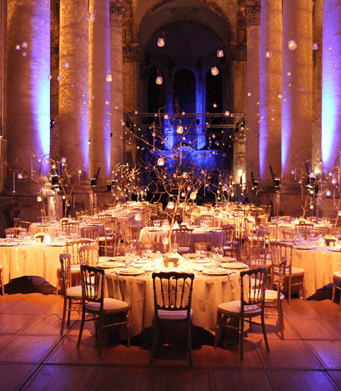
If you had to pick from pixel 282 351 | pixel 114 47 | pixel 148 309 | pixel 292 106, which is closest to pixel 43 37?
pixel 292 106

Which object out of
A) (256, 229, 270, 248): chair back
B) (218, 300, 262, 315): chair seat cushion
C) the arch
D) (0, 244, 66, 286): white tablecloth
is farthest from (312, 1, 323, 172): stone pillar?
(218, 300, 262, 315): chair seat cushion

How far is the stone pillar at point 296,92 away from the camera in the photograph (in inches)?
659

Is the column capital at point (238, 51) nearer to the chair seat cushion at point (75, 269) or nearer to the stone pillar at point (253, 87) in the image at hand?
the stone pillar at point (253, 87)

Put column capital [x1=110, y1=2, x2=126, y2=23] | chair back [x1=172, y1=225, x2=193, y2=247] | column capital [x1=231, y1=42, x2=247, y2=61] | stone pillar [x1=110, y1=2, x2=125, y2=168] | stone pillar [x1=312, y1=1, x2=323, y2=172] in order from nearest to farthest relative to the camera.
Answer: chair back [x1=172, y1=225, x2=193, y2=247]
stone pillar [x1=110, y1=2, x2=125, y2=168]
column capital [x1=110, y1=2, x2=126, y2=23]
stone pillar [x1=312, y1=1, x2=323, y2=172]
column capital [x1=231, y1=42, x2=247, y2=61]

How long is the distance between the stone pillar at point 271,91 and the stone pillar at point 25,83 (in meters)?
10.4

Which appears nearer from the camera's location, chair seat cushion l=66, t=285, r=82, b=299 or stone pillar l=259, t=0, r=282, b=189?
chair seat cushion l=66, t=285, r=82, b=299

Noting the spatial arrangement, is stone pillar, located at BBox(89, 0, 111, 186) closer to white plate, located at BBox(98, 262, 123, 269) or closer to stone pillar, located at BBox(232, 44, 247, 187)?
stone pillar, located at BBox(232, 44, 247, 187)

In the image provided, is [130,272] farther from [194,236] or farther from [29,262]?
[194,236]

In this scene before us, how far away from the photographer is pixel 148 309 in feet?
17.8

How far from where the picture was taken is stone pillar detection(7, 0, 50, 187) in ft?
41.2

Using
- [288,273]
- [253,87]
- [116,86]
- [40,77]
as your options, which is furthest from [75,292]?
[253,87]

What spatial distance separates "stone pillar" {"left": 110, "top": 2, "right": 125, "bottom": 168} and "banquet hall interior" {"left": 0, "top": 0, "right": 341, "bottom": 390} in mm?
101

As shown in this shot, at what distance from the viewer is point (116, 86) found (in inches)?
987

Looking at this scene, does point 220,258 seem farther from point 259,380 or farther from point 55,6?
point 55,6
